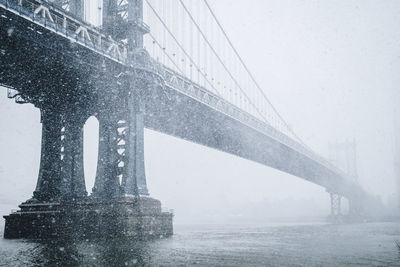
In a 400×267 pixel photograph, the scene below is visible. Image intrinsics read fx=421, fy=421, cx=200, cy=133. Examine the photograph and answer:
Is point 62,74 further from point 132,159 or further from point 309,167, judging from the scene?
point 309,167

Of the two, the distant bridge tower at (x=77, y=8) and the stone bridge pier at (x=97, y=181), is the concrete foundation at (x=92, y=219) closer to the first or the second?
the stone bridge pier at (x=97, y=181)

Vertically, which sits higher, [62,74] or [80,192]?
[62,74]

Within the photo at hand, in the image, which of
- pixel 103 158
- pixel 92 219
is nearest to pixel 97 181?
pixel 103 158

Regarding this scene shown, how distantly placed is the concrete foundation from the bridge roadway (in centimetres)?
644

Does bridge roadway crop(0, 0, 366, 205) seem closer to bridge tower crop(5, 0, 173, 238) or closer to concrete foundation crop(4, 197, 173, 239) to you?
bridge tower crop(5, 0, 173, 238)

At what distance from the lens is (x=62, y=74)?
76.9ft

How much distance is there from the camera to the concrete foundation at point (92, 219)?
21234mm

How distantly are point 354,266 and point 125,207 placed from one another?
44.3 ft

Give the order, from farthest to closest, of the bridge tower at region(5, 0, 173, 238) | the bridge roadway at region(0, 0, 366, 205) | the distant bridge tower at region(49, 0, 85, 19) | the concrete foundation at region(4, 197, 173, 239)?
the distant bridge tower at region(49, 0, 85, 19) → the bridge tower at region(5, 0, 173, 238) → the concrete foundation at region(4, 197, 173, 239) → the bridge roadway at region(0, 0, 366, 205)

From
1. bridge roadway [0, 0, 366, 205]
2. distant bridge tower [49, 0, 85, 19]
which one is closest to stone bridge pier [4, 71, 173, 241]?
bridge roadway [0, 0, 366, 205]

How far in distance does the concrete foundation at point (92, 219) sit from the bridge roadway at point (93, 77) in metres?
6.44

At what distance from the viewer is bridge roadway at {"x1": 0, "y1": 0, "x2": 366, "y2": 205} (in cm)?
1880

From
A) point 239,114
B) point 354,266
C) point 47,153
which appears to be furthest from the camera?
point 239,114

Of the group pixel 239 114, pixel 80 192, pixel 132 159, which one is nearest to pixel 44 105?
pixel 80 192
